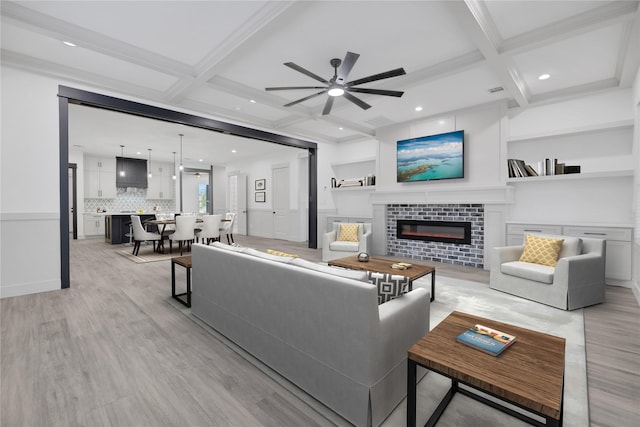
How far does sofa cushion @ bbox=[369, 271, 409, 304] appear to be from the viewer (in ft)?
5.64

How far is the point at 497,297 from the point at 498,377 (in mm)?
2641

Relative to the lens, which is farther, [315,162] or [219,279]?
[315,162]

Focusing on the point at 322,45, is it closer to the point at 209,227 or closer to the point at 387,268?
the point at 387,268

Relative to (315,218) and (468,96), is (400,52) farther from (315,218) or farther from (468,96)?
(315,218)

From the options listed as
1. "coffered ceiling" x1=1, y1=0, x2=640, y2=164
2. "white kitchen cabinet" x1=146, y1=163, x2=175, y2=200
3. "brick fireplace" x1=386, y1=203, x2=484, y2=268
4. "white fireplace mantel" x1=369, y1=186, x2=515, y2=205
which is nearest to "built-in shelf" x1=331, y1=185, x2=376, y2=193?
"white fireplace mantel" x1=369, y1=186, x2=515, y2=205

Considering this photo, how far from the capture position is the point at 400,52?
331 centimetres

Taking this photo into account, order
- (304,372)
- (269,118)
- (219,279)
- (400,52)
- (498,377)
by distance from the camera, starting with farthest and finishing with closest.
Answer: (269,118) < (400,52) < (219,279) < (304,372) < (498,377)

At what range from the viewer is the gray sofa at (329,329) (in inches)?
55.9

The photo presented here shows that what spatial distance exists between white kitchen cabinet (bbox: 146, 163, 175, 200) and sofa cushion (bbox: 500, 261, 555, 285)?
10.6 m

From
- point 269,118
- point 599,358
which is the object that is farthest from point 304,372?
point 269,118

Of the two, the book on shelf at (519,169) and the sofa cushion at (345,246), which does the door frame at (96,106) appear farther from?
the book on shelf at (519,169)

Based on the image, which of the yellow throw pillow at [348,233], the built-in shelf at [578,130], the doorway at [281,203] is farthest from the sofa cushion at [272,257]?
the doorway at [281,203]

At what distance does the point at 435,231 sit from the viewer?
5547 millimetres

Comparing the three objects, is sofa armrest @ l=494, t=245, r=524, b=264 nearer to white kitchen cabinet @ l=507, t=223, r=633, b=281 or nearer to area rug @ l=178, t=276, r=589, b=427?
area rug @ l=178, t=276, r=589, b=427
